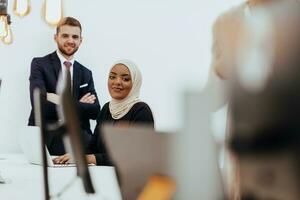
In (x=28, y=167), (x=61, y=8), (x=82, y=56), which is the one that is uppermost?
(x=61, y=8)

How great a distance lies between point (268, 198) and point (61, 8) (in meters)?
1.35

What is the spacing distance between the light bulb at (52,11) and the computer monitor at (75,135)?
1.14 metres

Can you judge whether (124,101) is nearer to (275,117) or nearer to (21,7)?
(21,7)

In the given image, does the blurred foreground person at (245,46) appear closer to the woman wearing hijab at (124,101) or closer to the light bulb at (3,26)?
the woman wearing hijab at (124,101)

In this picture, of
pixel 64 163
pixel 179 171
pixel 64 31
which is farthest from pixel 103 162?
pixel 179 171

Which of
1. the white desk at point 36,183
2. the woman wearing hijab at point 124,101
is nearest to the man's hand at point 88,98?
the woman wearing hijab at point 124,101

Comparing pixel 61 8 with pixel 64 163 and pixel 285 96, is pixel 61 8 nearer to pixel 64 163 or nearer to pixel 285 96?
pixel 64 163

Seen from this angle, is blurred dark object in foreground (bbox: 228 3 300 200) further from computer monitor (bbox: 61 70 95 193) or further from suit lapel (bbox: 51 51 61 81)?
suit lapel (bbox: 51 51 61 81)

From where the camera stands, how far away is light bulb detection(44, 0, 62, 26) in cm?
140

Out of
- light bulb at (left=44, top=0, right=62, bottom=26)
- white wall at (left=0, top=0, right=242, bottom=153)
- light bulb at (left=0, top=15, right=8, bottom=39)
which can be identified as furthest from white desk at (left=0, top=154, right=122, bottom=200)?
white wall at (left=0, top=0, right=242, bottom=153)

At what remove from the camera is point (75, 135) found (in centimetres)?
27

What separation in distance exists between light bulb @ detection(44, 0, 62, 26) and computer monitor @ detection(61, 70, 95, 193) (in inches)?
44.9

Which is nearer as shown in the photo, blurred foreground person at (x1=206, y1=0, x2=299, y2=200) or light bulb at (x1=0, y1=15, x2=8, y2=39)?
blurred foreground person at (x1=206, y1=0, x2=299, y2=200)

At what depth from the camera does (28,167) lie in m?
1.54
